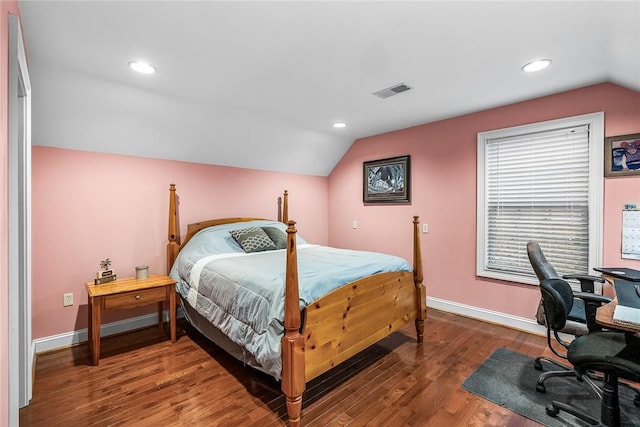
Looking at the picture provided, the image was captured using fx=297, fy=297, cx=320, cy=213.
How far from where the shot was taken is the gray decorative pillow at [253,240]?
3.33m

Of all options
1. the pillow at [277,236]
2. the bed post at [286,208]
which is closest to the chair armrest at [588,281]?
the pillow at [277,236]

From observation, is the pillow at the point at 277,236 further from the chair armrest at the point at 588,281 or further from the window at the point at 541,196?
the chair armrest at the point at 588,281

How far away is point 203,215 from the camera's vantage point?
3.69 meters

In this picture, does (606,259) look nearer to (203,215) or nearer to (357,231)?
(357,231)

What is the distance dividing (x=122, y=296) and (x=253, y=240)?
1318mm

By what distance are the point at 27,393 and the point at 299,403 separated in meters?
1.80

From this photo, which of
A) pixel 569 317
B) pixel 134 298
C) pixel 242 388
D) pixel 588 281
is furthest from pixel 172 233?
pixel 588 281

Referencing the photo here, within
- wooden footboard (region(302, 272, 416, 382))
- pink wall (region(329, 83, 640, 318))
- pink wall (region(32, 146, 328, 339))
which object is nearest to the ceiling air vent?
pink wall (region(329, 83, 640, 318))

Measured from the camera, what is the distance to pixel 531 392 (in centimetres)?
208

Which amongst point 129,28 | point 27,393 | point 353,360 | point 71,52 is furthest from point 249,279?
point 71,52

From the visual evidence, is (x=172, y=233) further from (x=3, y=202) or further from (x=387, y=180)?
(x=387, y=180)

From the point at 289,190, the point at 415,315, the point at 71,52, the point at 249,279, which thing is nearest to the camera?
the point at 71,52

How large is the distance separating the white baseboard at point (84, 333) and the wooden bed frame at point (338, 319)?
87.3 inches

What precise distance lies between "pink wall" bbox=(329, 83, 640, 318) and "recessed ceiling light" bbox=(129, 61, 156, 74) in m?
3.02
